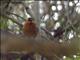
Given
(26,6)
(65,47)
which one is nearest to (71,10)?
(26,6)

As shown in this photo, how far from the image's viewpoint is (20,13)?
5.91 feet

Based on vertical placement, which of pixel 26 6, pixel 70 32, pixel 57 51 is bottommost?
pixel 57 51

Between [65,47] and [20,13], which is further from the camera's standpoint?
[20,13]

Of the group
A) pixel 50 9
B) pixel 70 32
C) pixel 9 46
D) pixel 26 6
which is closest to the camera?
pixel 9 46

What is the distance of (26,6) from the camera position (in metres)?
1.50

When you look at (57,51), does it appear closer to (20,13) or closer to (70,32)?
(70,32)

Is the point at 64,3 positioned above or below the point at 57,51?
above

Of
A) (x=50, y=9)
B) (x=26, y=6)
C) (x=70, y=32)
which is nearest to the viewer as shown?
(x=26, y=6)

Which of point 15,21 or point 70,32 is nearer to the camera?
point 15,21

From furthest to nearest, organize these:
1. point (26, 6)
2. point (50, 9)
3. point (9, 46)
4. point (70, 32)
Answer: point (50, 9)
point (70, 32)
point (26, 6)
point (9, 46)

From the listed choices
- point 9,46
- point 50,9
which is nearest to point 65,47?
point 9,46

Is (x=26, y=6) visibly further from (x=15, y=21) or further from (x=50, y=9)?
(x=50, y=9)

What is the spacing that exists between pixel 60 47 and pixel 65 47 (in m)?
0.02

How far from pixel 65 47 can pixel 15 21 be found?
1.13 metres
